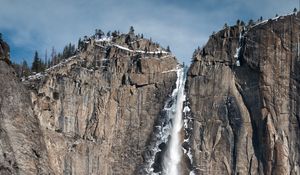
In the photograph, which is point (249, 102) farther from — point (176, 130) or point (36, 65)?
point (36, 65)

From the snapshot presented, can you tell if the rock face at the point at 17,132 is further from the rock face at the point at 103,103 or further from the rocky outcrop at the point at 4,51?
the rock face at the point at 103,103

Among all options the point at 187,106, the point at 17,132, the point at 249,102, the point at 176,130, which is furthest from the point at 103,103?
the point at 17,132

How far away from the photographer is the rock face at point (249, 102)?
286 ft

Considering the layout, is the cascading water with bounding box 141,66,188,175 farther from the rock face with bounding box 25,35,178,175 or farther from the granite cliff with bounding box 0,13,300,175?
the rock face with bounding box 25,35,178,175

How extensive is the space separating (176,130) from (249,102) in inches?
448

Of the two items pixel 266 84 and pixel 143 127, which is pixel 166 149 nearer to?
pixel 143 127

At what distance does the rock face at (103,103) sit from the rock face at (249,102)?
651cm

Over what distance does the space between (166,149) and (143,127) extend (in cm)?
449

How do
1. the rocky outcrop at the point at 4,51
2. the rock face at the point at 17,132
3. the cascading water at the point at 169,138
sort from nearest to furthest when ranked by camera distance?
the rock face at the point at 17,132
the rocky outcrop at the point at 4,51
the cascading water at the point at 169,138

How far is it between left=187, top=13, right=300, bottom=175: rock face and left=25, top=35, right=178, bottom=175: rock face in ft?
21.4

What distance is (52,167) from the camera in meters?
82.3

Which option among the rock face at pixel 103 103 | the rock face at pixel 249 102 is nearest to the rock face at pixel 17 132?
the rock face at pixel 103 103

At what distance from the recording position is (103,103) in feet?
304

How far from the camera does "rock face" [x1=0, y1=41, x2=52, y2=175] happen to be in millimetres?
68000
